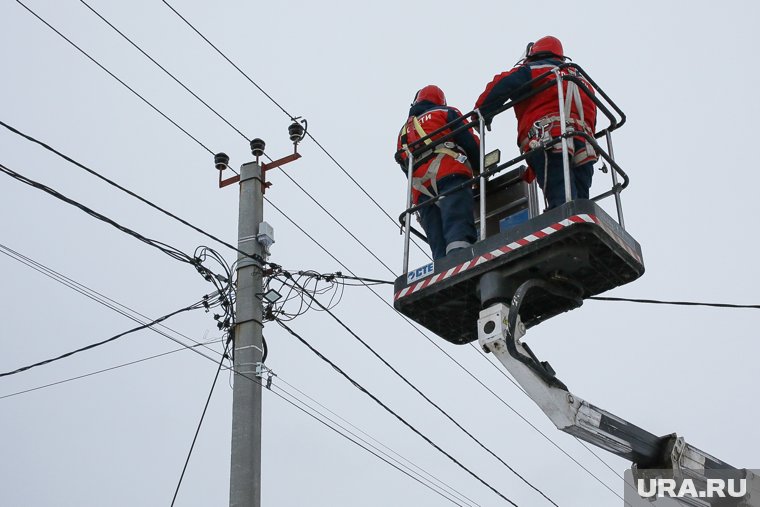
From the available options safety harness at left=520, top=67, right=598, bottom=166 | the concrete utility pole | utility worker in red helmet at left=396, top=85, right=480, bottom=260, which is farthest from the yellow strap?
the concrete utility pole

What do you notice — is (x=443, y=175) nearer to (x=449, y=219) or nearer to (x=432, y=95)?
(x=449, y=219)

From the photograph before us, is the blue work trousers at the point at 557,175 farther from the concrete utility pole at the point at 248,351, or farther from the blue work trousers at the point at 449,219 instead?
the concrete utility pole at the point at 248,351

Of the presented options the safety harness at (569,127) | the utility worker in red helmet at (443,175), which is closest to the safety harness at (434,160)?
the utility worker in red helmet at (443,175)

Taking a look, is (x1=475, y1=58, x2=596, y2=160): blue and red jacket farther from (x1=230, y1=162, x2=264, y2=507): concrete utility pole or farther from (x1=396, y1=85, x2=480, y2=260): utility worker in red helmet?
(x1=230, y1=162, x2=264, y2=507): concrete utility pole

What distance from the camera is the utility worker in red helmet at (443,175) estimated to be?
10469mm

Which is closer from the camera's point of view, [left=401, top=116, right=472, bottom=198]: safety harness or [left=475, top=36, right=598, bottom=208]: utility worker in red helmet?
[left=475, top=36, right=598, bottom=208]: utility worker in red helmet

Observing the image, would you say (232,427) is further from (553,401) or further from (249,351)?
(553,401)

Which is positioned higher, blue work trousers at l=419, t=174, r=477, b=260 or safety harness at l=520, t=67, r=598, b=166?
safety harness at l=520, t=67, r=598, b=166

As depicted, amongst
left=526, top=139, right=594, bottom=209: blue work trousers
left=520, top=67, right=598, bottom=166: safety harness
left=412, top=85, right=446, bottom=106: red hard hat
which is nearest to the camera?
left=526, top=139, right=594, bottom=209: blue work trousers

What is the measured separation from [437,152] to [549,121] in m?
1.16

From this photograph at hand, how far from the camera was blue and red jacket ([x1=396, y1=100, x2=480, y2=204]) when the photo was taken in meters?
10.8

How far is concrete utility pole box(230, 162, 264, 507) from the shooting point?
10.5 metres

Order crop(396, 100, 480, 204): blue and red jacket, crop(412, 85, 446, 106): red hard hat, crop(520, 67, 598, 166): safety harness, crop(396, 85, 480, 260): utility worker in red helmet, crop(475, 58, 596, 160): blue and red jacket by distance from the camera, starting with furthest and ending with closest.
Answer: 1. crop(412, 85, 446, 106): red hard hat
2. crop(396, 100, 480, 204): blue and red jacket
3. crop(396, 85, 480, 260): utility worker in red helmet
4. crop(475, 58, 596, 160): blue and red jacket
5. crop(520, 67, 598, 166): safety harness

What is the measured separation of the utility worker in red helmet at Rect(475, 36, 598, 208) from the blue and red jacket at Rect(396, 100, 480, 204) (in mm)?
441
